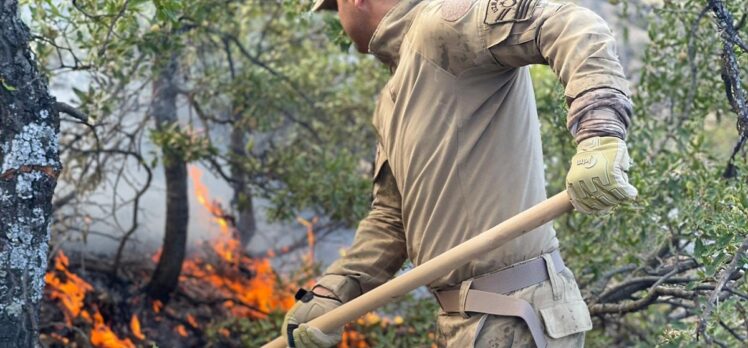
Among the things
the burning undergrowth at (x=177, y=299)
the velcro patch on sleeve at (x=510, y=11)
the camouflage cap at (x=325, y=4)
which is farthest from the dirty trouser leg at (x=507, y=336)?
the burning undergrowth at (x=177, y=299)

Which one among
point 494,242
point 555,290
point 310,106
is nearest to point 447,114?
point 494,242

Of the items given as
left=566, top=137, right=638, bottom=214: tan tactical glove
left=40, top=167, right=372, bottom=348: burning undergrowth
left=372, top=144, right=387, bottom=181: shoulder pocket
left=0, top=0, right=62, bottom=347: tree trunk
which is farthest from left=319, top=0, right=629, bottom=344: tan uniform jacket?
left=40, top=167, right=372, bottom=348: burning undergrowth

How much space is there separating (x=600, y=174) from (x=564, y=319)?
646 millimetres

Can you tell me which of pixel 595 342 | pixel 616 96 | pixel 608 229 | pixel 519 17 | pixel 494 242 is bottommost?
pixel 595 342

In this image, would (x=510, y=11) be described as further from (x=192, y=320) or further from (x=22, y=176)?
(x=192, y=320)

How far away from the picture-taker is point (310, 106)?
633 cm

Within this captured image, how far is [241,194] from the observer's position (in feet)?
19.0

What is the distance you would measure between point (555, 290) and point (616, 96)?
Answer: 2.39 feet

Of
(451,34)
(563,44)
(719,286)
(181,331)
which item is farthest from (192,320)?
(563,44)

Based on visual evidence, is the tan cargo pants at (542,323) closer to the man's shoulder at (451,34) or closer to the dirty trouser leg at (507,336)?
the dirty trouser leg at (507,336)

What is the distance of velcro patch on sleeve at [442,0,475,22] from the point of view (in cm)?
271

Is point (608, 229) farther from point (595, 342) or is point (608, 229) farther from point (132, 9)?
point (132, 9)

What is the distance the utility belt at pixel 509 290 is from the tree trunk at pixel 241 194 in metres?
2.96

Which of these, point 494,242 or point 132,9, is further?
point 132,9
